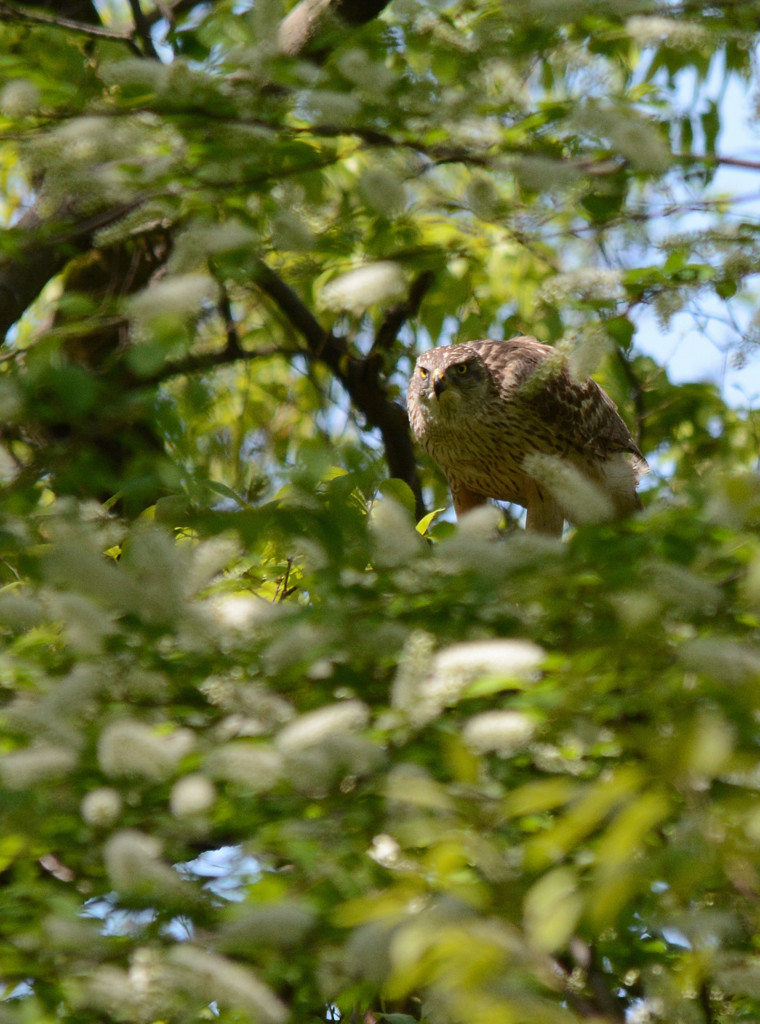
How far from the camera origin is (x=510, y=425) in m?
5.30

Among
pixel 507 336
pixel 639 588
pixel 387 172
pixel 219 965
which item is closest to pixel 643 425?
pixel 507 336

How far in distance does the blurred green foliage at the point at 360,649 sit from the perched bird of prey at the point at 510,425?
251cm

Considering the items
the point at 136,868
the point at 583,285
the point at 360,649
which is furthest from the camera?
the point at 583,285

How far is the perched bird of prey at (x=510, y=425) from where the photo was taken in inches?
205

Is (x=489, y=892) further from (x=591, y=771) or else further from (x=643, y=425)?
(x=643, y=425)

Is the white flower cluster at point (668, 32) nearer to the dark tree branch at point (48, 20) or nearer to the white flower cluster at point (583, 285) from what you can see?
the white flower cluster at point (583, 285)

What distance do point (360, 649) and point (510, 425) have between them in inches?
143

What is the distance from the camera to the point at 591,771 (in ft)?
6.91

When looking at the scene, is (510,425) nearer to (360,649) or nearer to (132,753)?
(360,649)

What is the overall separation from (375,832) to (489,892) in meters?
0.26

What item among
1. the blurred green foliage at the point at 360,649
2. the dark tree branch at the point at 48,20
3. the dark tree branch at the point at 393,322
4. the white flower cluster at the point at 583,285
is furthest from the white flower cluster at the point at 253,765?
the dark tree branch at the point at 393,322

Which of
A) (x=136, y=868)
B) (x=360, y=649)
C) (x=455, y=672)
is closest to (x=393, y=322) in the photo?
(x=360, y=649)

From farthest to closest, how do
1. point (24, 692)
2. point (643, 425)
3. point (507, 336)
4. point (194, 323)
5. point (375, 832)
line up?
point (507, 336) < point (643, 425) < point (194, 323) < point (24, 692) < point (375, 832)

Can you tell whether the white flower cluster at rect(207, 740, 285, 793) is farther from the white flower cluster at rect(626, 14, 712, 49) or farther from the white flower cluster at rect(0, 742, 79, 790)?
the white flower cluster at rect(626, 14, 712, 49)
